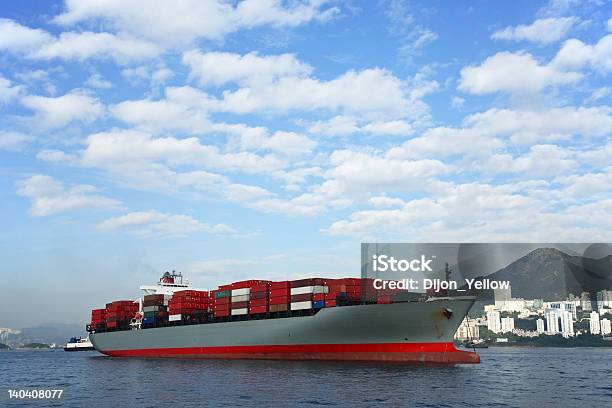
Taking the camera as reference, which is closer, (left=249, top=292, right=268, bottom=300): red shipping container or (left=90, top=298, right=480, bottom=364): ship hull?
(left=90, top=298, right=480, bottom=364): ship hull

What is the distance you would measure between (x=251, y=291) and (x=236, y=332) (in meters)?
5.15

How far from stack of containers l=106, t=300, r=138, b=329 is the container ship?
36.2 feet

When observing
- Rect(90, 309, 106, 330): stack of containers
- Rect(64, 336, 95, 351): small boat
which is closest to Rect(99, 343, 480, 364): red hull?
Rect(90, 309, 106, 330): stack of containers

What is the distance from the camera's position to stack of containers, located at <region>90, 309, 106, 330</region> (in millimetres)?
96062

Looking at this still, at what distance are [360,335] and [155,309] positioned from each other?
38681mm

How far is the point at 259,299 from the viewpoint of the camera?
65.3m

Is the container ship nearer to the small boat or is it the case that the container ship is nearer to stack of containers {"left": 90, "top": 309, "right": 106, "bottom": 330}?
stack of containers {"left": 90, "top": 309, "right": 106, "bottom": 330}

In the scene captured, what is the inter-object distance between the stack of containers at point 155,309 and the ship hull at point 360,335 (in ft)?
56.6

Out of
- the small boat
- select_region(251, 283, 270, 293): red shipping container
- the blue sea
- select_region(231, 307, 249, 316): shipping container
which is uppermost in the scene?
select_region(251, 283, 270, 293): red shipping container

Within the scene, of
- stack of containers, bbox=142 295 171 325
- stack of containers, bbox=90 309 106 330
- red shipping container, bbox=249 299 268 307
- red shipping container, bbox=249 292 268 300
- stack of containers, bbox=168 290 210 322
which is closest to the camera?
red shipping container, bbox=249 299 268 307

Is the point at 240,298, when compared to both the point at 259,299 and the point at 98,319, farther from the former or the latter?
the point at 98,319

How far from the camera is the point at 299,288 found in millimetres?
62031

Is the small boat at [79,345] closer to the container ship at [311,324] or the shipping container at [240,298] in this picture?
the container ship at [311,324]

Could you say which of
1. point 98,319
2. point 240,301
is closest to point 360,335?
point 240,301
